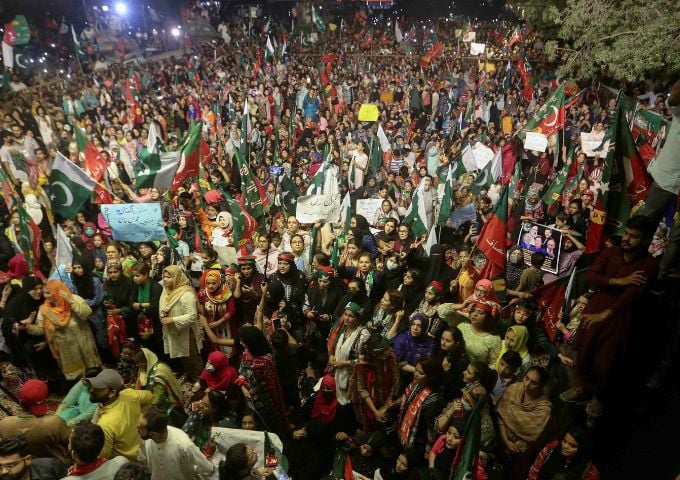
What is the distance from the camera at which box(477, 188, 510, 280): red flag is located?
17.7ft

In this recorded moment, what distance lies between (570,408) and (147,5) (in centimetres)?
3912

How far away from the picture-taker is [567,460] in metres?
3.42

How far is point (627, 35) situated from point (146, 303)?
37.7 feet

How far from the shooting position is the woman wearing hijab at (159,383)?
14.1 feet

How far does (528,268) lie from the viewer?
5633 mm

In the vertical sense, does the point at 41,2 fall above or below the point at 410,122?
above

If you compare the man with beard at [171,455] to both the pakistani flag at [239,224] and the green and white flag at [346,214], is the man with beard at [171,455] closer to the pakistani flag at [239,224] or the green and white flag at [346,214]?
the pakistani flag at [239,224]

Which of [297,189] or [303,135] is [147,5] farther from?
[297,189]

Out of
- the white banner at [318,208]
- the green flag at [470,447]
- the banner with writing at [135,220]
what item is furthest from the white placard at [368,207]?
the green flag at [470,447]

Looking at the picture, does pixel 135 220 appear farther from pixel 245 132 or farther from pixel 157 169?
pixel 245 132

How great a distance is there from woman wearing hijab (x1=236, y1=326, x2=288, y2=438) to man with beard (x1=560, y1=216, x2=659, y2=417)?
2.61 m

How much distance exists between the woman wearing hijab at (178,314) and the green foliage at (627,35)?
9973mm

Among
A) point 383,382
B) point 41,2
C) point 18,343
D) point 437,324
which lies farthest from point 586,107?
point 41,2

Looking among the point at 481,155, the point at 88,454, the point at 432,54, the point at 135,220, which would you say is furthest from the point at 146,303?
the point at 432,54
